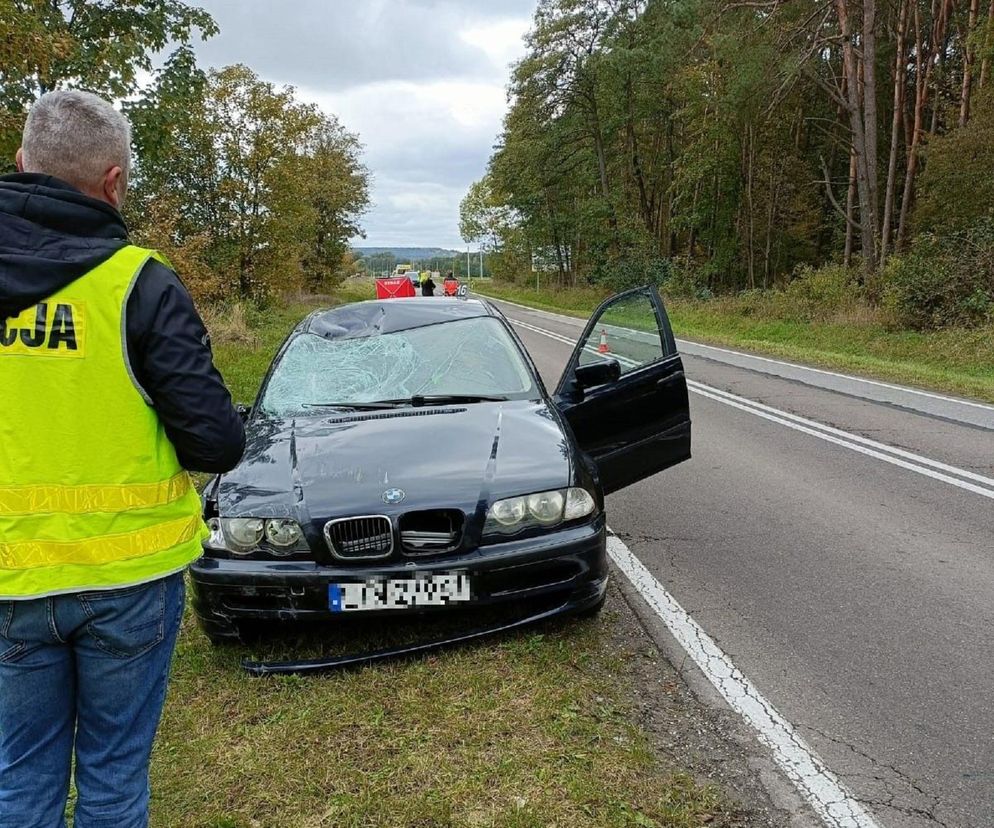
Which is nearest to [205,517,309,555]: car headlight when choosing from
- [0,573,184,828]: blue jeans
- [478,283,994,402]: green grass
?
[0,573,184,828]: blue jeans

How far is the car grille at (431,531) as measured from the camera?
3160 mm

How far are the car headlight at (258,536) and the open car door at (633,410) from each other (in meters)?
1.85

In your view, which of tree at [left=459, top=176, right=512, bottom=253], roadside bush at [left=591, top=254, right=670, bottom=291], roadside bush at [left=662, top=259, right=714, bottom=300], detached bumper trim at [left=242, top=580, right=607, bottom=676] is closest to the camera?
detached bumper trim at [left=242, top=580, right=607, bottom=676]

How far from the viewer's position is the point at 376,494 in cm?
321

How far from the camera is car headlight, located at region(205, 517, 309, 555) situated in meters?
3.17

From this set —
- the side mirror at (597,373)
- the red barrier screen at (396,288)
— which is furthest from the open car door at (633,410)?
the red barrier screen at (396,288)

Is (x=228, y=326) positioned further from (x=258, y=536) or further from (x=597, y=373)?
(x=258, y=536)

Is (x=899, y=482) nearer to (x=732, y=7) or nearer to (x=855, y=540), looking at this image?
(x=855, y=540)

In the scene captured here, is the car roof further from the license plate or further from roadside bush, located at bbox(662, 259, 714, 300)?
roadside bush, located at bbox(662, 259, 714, 300)

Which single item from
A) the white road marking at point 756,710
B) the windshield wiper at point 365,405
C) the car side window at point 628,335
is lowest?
the white road marking at point 756,710

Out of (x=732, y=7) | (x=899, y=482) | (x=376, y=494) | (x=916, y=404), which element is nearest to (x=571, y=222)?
(x=732, y=7)

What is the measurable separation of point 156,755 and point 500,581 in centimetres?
144

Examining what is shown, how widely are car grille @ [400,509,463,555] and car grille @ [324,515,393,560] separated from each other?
71 mm

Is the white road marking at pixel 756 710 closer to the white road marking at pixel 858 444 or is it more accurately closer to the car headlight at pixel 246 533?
the car headlight at pixel 246 533
